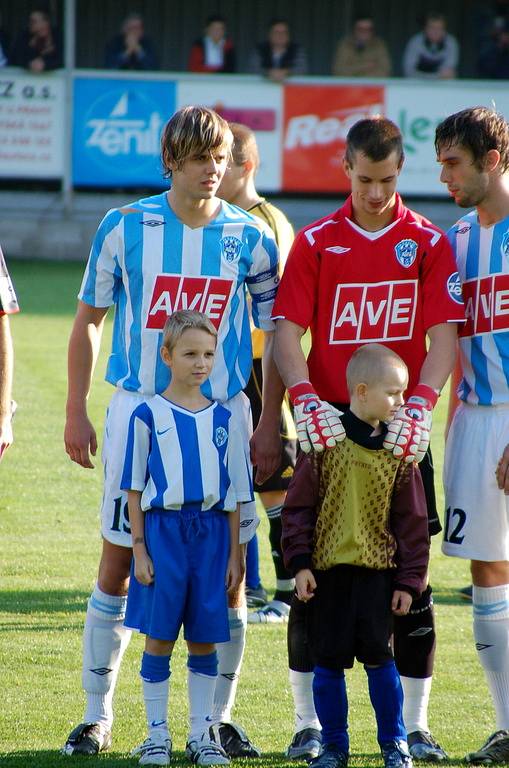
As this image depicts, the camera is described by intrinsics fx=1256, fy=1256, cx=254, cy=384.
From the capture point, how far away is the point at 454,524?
14.1 ft

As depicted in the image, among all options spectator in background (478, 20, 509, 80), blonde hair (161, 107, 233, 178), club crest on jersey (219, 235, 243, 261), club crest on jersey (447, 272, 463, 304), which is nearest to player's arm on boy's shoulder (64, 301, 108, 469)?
club crest on jersey (219, 235, 243, 261)

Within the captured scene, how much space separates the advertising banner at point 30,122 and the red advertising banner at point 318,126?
11.9ft

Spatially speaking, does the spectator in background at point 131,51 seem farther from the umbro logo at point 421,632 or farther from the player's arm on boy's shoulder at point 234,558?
the umbro logo at point 421,632

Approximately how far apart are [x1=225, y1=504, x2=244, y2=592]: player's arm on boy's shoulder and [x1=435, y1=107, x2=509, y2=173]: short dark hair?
4.56ft

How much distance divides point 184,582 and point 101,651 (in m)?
0.50

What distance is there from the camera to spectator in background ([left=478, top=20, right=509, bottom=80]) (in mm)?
21500

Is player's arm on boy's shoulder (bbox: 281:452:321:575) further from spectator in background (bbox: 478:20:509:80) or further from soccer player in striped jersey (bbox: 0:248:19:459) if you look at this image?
spectator in background (bbox: 478:20:509:80)

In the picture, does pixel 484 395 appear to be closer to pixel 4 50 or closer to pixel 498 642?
pixel 498 642

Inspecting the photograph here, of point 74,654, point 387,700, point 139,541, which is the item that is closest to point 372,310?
point 139,541

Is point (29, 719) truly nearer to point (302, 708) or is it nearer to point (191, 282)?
point (302, 708)

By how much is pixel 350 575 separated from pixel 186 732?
941 mm

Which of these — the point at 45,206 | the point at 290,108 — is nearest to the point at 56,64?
the point at 45,206

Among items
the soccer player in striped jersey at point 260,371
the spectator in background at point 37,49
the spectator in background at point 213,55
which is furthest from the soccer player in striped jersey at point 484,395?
the spectator in background at point 213,55

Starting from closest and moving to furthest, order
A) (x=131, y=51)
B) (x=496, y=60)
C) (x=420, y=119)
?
(x=420, y=119) → (x=131, y=51) → (x=496, y=60)
